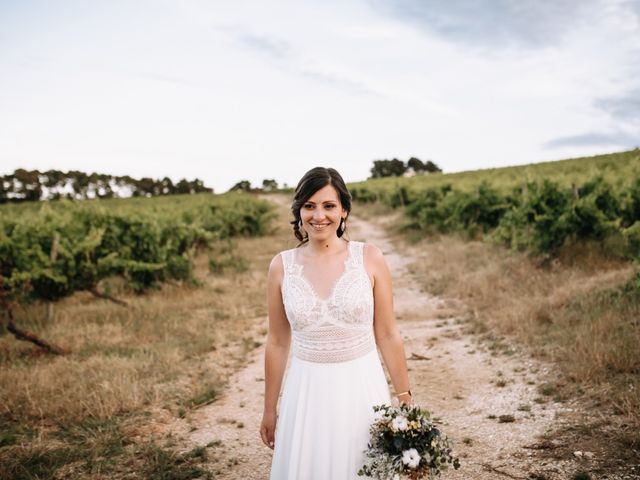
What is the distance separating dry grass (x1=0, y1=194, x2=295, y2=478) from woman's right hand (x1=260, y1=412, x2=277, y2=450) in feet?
Answer: 5.07

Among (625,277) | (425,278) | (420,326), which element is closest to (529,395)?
(420,326)

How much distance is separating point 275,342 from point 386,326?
1.95 feet

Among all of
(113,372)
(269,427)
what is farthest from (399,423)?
(113,372)

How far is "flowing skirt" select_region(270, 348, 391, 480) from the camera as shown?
91.3 inches

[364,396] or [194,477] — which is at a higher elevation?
[364,396]

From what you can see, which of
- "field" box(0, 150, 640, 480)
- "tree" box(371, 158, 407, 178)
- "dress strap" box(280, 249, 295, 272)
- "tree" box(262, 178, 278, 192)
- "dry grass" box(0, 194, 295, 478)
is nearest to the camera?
"dress strap" box(280, 249, 295, 272)

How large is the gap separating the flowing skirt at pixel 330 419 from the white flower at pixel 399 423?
43 centimetres

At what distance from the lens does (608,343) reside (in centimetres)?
504

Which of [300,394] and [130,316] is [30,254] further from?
[300,394]

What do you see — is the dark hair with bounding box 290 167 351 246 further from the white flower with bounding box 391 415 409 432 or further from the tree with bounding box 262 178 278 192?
the tree with bounding box 262 178 278 192

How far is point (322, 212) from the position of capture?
Result: 2436 millimetres

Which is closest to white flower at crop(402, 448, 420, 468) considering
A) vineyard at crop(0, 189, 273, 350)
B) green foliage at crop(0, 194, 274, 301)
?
green foliage at crop(0, 194, 274, 301)

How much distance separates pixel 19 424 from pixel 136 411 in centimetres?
104

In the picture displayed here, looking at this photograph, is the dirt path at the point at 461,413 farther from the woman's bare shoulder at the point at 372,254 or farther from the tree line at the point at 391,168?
the tree line at the point at 391,168
